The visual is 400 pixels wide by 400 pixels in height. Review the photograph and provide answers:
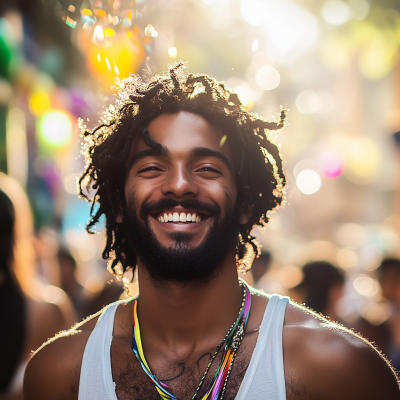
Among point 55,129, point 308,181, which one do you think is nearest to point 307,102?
point 308,181

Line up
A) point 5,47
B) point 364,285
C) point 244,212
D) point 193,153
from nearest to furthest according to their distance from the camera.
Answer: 1. point 193,153
2. point 244,212
3. point 364,285
4. point 5,47

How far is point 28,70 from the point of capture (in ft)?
37.9

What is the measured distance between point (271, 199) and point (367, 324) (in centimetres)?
244

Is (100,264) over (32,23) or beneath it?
beneath

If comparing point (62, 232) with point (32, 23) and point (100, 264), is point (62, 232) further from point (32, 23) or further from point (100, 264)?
point (32, 23)

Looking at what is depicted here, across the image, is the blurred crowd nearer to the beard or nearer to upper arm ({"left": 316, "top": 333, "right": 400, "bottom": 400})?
the beard

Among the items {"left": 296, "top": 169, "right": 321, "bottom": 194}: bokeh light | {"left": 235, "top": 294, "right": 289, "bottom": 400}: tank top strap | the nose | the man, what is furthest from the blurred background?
{"left": 296, "top": 169, "right": 321, "bottom": 194}: bokeh light

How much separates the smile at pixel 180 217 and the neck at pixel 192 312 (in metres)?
0.34

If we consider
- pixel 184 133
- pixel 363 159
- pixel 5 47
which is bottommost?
pixel 184 133

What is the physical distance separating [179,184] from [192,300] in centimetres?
71

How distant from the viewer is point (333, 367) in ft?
6.72

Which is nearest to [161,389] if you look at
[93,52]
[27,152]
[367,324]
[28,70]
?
[93,52]

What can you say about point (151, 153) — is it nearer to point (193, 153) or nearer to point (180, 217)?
point (193, 153)

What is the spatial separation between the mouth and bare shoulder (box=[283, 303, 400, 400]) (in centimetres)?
83
